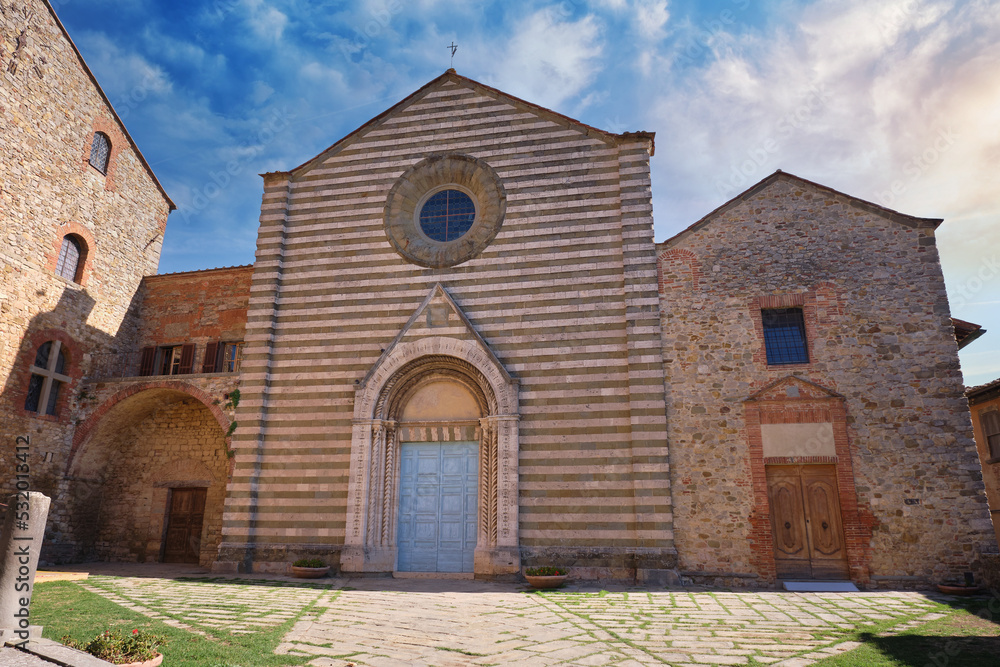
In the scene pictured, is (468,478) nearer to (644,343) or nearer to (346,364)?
(346,364)

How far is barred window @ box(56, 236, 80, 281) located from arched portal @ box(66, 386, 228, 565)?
377 centimetres

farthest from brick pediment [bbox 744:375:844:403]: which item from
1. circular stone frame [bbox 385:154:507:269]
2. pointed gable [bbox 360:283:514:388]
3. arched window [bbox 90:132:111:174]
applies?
arched window [bbox 90:132:111:174]

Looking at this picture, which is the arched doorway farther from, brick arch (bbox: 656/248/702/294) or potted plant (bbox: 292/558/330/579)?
brick arch (bbox: 656/248/702/294)

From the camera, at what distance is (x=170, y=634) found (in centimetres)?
690

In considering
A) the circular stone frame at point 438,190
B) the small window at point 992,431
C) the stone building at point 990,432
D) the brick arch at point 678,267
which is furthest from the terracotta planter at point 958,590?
the circular stone frame at point 438,190

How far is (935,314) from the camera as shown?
41.1 feet

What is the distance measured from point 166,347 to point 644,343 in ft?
47.1

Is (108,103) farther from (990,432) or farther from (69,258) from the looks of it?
(990,432)

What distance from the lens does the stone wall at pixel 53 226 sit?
50.4 feet

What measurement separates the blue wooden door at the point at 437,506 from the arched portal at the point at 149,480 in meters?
6.06

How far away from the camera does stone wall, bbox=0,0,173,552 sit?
1538cm

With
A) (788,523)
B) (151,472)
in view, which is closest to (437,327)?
(788,523)

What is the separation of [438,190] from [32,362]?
11.3 meters

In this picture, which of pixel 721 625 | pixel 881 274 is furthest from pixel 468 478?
pixel 881 274
